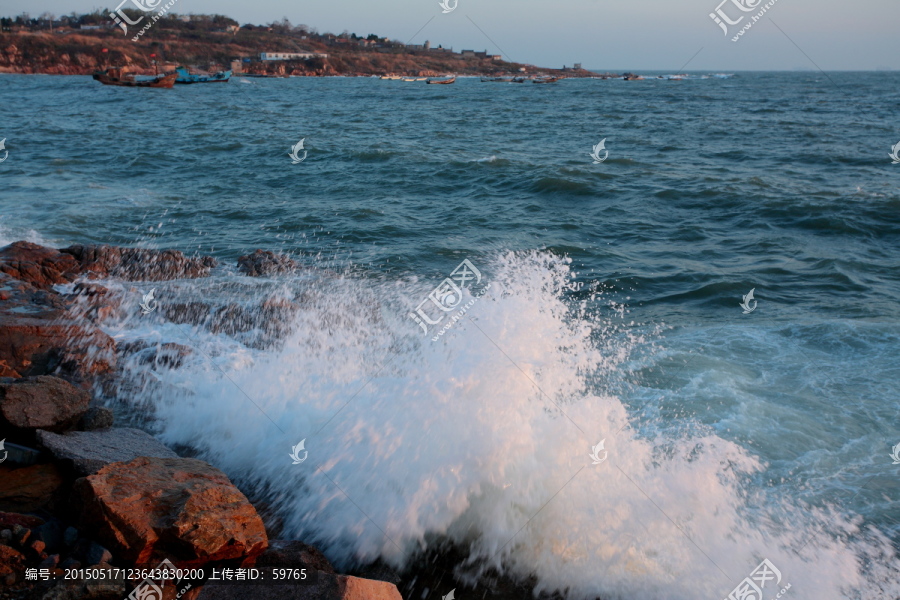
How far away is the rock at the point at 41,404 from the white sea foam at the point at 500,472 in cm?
85

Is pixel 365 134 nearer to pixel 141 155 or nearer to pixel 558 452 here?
pixel 141 155

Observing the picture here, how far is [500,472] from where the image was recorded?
443cm

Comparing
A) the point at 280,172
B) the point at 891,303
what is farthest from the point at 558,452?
the point at 280,172

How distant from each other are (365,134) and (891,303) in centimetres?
1888

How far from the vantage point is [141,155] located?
59.4 ft

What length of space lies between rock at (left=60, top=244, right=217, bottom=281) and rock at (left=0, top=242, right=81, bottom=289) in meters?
0.17

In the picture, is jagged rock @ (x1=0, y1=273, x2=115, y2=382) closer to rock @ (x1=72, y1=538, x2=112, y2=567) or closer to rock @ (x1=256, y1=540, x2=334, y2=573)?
rock @ (x1=72, y1=538, x2=112, y2=567)

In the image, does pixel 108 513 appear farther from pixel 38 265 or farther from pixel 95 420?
pixel 38 265

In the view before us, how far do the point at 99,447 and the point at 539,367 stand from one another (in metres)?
3.53

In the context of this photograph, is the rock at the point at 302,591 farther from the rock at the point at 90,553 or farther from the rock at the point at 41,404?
the rock at the point at 41,404

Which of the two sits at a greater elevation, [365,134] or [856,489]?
[365,134]

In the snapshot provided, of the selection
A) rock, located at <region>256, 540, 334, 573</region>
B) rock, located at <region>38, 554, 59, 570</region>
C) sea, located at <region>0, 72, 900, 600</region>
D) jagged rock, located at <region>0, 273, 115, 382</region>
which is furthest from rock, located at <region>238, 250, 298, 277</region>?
rock, located at <region>38, 554, 59, 570</region>

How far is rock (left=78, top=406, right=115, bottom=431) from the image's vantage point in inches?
168

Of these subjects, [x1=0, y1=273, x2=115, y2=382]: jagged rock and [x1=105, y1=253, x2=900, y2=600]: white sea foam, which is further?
[x1=0, y1=273, x2=115, y2=382]: jagged rock
